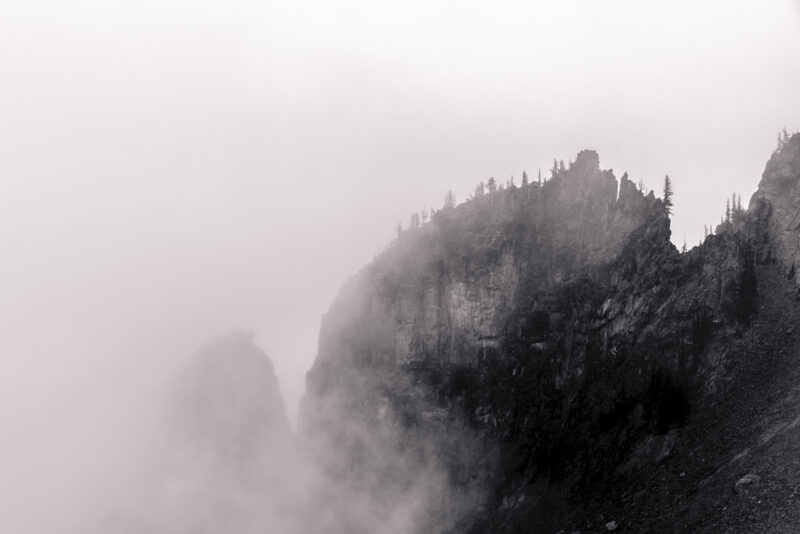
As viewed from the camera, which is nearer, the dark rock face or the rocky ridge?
the rocky ridge

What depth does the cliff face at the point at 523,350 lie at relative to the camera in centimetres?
14050

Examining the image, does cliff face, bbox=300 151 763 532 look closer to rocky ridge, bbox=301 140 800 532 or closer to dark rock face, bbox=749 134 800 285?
rocky ridge, bbox=301 140 800 532

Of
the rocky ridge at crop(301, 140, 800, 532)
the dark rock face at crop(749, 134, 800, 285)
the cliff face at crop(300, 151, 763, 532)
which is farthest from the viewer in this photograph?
the dark rock face at crop(749, 134, 800, 285)

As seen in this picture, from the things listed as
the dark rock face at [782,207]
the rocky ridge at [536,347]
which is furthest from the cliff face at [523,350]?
the dark rock face at [782,207]

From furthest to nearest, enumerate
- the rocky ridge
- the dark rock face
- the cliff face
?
the dark rock face → the cliff face → the rocky ridge

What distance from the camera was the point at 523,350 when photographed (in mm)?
152000

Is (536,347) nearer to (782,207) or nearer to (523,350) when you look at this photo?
(523,350)

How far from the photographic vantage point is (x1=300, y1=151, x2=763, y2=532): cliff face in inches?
5531

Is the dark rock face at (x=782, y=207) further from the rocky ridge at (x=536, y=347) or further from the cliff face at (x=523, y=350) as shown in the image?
the cliff face at (x=523, y=350)

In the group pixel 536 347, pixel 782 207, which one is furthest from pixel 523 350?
pixel 782 207

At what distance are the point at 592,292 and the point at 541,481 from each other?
35.2m

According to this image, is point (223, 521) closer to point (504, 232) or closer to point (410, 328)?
point (410, 328)

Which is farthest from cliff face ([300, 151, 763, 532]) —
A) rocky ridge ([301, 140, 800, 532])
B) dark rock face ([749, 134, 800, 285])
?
dark rock face ([749, 134, 800, 285])

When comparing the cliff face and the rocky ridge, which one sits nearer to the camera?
the rocky ridge
